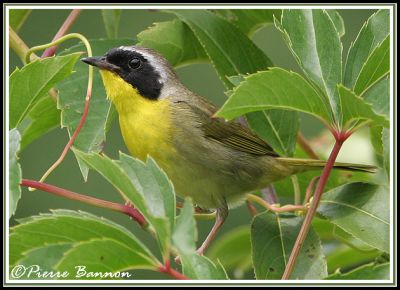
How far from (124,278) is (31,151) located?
4.85 metres

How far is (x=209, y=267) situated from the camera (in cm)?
188

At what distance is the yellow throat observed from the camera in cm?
302

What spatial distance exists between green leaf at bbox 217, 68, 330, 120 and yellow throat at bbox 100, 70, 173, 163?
1030mm

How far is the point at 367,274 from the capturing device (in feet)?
6.43

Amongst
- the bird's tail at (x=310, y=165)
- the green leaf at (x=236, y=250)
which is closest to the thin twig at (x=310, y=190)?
the bird's tail at (x=310, y=165)

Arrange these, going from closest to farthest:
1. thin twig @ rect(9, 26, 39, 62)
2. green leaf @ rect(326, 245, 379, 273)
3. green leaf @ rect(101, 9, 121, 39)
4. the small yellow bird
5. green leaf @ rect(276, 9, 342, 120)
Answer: green leaf @ rect(276, 9, 342, 120) → thin twig @ rect(9, 26, 39, 62) → green leaf @ rect(101, 9, 121, 39) → green leaf @ rect(326, 245, 379, 273) → the small yellow bird

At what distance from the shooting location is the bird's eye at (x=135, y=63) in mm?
3023

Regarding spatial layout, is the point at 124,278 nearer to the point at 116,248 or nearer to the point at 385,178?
the point at 116,248

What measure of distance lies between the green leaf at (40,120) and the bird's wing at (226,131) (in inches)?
29.9

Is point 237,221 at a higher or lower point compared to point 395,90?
lower

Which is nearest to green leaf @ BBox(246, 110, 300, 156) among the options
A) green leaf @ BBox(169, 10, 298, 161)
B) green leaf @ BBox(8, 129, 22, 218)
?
green leaf @ BBox(169, 10, 298, 161)

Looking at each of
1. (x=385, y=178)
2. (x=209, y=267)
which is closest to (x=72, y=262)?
(x=209, y=267)

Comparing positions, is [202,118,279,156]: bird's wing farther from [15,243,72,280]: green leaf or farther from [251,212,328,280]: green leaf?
[15,243,72,280]: green leaf

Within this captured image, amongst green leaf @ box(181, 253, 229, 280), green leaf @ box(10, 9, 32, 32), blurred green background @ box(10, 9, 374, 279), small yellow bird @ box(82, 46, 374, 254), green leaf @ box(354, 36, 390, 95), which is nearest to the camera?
green leaf @ box(181, 253, 229, 280)
